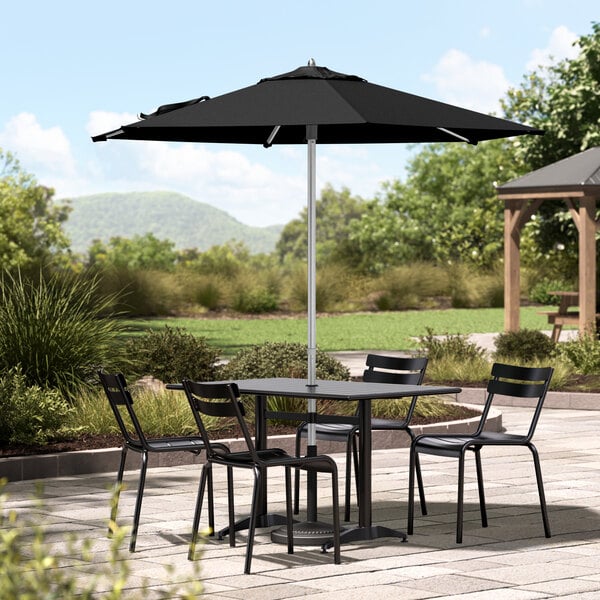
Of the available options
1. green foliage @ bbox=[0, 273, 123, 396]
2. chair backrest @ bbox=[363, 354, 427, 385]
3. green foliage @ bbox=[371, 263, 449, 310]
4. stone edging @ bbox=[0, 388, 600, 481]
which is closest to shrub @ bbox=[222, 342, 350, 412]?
stone edging @ bbox=[0, 388, 600, 481]

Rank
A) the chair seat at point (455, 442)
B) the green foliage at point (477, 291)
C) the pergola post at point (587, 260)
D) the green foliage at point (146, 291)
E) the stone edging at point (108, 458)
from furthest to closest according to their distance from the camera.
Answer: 1. the green foliage at point (477, 291)
2. the green foliage at point (146, 291)
3. the pergola post at point (587, 260)
4. the stone edging at point (108, 458)
5. the chair seat at point (455, 442)

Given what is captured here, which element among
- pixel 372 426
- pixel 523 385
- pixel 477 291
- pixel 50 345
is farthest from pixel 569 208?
pixel 477 291

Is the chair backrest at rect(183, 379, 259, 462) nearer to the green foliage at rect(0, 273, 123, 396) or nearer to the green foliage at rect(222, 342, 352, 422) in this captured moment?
the green foliage at rect(0, 273, 123, 396)

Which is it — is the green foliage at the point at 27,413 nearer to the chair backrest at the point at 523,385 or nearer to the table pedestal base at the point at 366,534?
the table pedestal base at the point at 366,534

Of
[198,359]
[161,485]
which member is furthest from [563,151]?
[161,485]

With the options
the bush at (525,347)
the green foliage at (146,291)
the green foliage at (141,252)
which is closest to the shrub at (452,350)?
the bush at (525,347)

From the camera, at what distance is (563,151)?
2444cm

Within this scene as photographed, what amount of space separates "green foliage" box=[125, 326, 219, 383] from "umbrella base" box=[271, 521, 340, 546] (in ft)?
17.8

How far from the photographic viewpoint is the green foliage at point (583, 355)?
1498 centimetres

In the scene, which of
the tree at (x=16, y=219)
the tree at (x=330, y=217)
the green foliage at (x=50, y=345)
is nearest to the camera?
the green foliage at (x=50, y=345)

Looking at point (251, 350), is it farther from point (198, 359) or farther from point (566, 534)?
point (566, 534)

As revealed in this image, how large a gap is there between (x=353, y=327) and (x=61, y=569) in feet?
72.0

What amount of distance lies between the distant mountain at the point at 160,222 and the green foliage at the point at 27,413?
483 ft

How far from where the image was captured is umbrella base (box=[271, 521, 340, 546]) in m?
6.83
